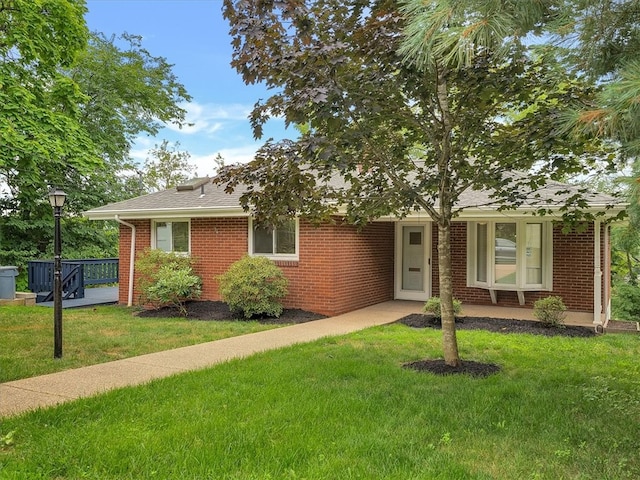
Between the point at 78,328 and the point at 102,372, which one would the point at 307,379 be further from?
the point at 78,328

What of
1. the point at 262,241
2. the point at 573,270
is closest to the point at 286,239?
the point at 262,241

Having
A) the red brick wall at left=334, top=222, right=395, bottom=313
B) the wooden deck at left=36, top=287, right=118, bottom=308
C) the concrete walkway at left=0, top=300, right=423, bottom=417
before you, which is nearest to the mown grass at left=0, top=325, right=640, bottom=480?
the concrete walkway at left=0, top=300, right=423, bottom=417

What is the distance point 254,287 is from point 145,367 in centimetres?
417

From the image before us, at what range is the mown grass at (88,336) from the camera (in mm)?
6438

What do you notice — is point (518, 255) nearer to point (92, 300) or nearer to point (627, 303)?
point (627, 303)

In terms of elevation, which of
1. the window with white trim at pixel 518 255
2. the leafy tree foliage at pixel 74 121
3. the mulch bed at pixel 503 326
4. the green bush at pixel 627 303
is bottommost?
the green bush at pixel 627 303

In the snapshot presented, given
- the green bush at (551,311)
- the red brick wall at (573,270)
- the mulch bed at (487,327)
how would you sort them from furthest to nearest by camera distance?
the red brick wall at (573,270), the green bush at (551,311), the mulch bed at (487,327)

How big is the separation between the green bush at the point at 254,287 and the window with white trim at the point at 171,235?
2714 mm

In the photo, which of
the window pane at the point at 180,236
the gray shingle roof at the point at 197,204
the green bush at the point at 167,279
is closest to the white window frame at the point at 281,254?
the gray shingle roof at the point at 197,204

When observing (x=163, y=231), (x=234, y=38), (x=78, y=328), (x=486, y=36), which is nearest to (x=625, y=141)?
(x=486, y=36)

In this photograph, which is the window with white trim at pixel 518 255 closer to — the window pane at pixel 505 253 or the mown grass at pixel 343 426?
the window pane at pixel 505 253

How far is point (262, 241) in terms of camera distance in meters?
11.6

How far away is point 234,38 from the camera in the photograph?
477cm

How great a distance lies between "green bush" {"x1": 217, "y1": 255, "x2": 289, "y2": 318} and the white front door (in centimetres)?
385
